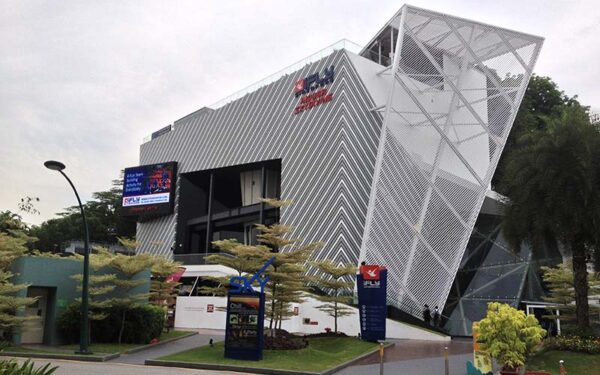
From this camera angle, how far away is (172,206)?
2025 inches

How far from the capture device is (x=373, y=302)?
23.7 meters

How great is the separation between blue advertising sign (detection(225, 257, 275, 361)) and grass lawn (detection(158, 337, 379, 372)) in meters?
0.39

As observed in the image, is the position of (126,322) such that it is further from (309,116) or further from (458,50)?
(458,50)

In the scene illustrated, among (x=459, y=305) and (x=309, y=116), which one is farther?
(x=309, y=116)

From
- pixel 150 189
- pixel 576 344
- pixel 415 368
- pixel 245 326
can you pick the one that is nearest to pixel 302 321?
pixel 245 326

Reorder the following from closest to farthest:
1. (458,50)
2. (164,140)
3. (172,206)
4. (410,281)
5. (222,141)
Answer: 1. (410,281)
2. (458,50)
3. (222,141)
4. (172,206)
5. (164,140)

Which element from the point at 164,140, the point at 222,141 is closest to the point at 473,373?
the point at 222,141

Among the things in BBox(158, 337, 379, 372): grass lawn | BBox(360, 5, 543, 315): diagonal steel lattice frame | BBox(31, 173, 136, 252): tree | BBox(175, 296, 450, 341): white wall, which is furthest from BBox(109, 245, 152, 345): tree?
BBox(31, 173, 136, 252): tree

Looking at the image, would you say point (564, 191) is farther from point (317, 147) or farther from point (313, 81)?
point (313, 81)

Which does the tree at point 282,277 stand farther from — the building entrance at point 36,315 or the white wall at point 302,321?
the building entrance at point 36,315

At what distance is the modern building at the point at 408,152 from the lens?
33.2 meters

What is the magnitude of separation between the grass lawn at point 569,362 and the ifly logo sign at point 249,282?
9.36 m

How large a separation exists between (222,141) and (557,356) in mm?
34222

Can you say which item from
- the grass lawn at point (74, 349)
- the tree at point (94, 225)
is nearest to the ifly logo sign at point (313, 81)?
the grass lawn at point (74, 349)
